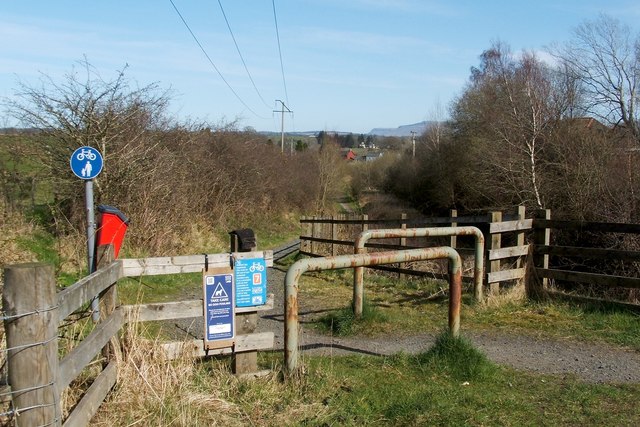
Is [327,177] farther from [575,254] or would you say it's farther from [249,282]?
[249,282]

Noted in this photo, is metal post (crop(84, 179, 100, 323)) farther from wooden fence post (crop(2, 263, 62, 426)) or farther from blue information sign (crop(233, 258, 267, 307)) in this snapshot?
wooden fence post (crop(2, 263, 62, 426))

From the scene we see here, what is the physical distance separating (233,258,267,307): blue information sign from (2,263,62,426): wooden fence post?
2182 millimetres

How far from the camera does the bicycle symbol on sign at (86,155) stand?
8768 mm

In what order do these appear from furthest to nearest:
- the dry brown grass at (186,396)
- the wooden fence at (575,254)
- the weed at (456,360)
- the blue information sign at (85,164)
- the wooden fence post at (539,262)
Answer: the blue information sign at (85,164) → the wooden fence post at (539,262) → the wooden fence at (575,254) → the weed at (456,360) → the dry brown grass at (186,396)

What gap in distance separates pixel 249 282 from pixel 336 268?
767 mm

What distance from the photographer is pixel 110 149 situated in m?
13.9

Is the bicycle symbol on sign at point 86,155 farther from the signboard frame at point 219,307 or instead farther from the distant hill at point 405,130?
the distant hill at point 405,130

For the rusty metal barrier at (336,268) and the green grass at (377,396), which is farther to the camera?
the rusty metal barrier at (336,268)

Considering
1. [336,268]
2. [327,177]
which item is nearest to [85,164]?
[336,268]

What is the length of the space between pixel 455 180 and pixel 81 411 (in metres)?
36.2

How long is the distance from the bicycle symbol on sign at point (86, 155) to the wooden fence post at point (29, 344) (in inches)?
247

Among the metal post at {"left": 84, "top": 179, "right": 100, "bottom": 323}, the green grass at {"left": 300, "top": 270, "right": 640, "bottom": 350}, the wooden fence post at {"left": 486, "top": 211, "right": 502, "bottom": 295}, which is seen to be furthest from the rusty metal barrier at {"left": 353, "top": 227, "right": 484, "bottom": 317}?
the metal post at {"left": 84, "top": 179, "right": 100, "bottom": 323}

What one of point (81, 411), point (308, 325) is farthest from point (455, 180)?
point (81, 411)

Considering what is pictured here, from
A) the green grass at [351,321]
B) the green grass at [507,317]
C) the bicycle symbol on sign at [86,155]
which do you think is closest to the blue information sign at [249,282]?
the green grass at [351,321]
